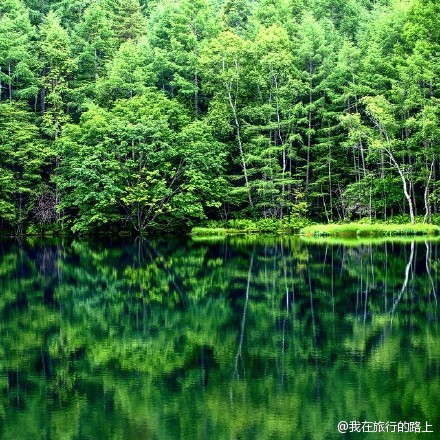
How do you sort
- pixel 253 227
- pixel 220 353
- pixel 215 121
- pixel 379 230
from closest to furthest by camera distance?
pixel 220 353 < pixel 379 230 < pixel 253 227 < pixel 215 121

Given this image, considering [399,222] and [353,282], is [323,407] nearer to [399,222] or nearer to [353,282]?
[353,282]

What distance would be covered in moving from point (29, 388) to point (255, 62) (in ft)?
125

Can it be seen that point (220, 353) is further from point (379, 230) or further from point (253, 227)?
point (253, 227)

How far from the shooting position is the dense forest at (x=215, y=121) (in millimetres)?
39469

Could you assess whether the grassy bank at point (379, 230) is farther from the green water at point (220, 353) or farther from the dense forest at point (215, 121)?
the green water at point (220, 353)

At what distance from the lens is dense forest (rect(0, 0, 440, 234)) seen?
39.5m

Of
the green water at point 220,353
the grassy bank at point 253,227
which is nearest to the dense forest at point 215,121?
the grassy bank at point 253,227

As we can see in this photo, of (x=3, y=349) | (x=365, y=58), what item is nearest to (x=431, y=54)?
(x=365, y=58)

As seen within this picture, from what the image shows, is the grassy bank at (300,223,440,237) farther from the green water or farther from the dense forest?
the green water

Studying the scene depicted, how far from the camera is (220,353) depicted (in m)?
9.20

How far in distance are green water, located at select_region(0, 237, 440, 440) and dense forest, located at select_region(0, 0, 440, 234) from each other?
21.6m

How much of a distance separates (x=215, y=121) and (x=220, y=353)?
3489 centimetres

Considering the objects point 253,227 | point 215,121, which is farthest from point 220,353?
point 215,121

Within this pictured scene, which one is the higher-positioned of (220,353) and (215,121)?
(215,121)
